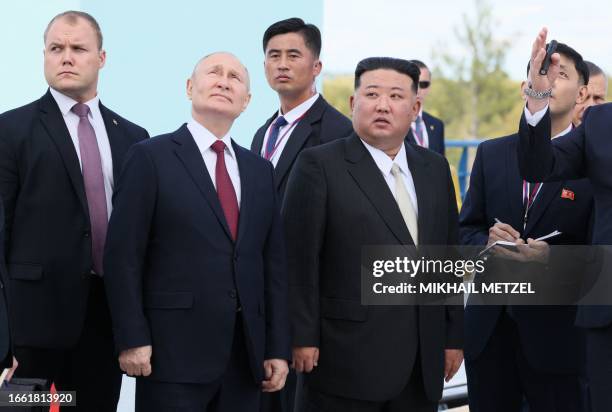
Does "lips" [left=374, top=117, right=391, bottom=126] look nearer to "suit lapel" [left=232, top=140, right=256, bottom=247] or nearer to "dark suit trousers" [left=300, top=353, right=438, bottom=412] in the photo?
"suit lapel" [left=232, top=140, right=256, bottom=247]

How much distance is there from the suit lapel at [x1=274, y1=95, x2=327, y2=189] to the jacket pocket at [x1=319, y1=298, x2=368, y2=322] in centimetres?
98

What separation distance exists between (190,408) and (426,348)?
85 cm

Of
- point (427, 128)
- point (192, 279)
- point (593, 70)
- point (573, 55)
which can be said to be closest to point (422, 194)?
point (192, 279)

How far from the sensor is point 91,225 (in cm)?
335

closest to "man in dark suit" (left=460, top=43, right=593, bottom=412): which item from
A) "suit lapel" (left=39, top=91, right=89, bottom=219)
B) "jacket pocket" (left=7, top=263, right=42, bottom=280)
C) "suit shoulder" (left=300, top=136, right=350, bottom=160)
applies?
"suit shoulder" (left=300, top=136, right=350, bottom=160)

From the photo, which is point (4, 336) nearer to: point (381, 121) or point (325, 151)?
point (325, 151)

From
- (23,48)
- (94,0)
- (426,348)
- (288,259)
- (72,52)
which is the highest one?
(94,0)

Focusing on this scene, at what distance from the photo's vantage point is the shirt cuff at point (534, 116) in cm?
311

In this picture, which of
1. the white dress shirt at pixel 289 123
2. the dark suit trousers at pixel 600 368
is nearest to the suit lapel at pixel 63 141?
the white dress shirt at pixel 289 123

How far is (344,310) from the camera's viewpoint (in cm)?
327

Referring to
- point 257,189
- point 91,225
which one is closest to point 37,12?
point 91,225

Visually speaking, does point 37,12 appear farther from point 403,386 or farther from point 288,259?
point 403,386

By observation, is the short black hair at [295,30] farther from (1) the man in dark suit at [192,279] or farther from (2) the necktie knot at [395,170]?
(1) the man in dark suit at [192,279]

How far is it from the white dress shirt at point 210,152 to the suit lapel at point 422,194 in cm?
65
